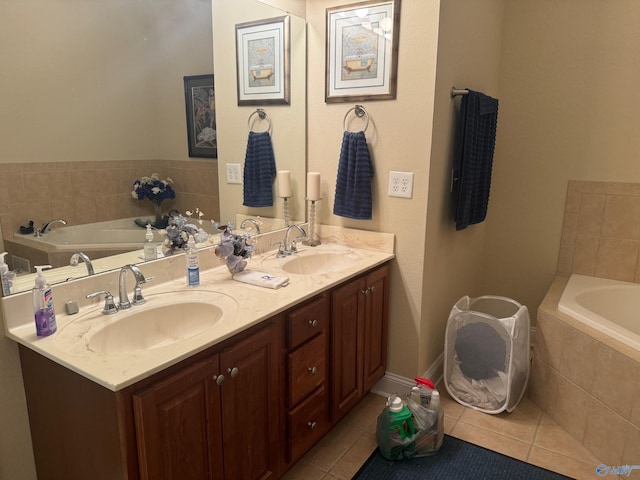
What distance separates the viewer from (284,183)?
2514mm

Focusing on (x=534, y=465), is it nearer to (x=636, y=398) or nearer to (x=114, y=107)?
(x=636, y=398)

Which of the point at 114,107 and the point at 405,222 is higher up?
the point at 114,107

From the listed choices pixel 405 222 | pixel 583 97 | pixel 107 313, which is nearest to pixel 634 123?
pixel 583 97

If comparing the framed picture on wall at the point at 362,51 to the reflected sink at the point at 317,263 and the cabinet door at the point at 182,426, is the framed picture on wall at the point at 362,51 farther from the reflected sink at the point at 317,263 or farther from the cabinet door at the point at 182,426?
the cabinet door at the point at 182,426

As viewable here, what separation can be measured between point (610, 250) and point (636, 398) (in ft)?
3.91

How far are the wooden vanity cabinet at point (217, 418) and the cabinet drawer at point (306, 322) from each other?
10 centimetres

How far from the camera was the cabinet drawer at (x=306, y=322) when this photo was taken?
5.49ft

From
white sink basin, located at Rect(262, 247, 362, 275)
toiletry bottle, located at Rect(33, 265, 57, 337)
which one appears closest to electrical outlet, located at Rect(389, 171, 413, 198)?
white sink basin, located at Rect(262, 247, 362, 275)

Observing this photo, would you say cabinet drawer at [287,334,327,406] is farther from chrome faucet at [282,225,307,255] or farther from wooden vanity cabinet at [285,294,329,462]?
chrome faucet at [282,225,307,255]

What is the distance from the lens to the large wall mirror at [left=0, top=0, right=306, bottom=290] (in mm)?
1392

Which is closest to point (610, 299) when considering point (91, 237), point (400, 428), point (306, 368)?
point (400, 428)

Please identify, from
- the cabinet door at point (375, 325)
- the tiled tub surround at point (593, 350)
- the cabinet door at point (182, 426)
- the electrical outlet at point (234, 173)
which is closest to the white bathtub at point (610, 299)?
the tiled tub surround at point (593, 350)

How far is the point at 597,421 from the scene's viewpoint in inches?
81.0

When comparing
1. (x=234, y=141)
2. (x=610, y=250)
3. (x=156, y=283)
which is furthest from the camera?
(x=610, y=250)
